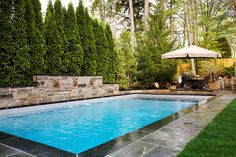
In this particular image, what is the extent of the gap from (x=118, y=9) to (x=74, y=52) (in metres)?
12.4

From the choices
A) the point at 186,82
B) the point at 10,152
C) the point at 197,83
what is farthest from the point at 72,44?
the point at 10,152

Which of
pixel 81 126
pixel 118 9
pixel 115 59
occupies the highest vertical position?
pixel 118 9

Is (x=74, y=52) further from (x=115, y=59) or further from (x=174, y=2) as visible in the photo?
(x=174, y=2)

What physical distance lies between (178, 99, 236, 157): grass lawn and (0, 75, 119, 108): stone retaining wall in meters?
5.81

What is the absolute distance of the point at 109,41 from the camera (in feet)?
38.1

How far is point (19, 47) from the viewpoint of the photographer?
7527mm

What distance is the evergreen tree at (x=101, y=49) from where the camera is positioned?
1090 cm

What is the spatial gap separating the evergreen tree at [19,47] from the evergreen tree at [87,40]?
2.95 metres

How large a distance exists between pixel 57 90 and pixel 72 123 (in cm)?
298

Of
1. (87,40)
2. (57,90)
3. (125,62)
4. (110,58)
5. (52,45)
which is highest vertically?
(87,40)

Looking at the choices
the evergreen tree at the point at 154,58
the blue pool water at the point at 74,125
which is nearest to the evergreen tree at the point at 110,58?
the evergreen tree at the point at 154,58

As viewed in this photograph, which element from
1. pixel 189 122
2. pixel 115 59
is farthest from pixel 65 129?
pixel 115 59

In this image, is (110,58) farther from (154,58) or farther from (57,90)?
(57,90)

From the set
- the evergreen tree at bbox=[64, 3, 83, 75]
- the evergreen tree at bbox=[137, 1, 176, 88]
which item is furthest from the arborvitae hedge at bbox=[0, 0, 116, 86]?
the evergreen tree at bbox=[137, 1, 176, 88]
